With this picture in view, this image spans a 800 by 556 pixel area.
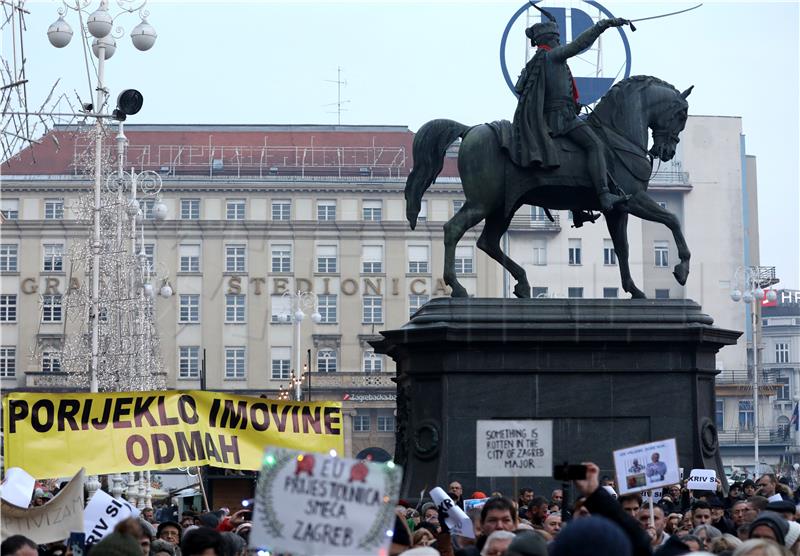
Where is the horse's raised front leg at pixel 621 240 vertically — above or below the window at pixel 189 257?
below

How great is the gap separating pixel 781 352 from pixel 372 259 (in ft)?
210

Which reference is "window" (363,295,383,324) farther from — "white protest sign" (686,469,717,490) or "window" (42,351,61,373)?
"white protest sign" (686,469,717,490)

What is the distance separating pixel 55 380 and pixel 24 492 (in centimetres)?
9574

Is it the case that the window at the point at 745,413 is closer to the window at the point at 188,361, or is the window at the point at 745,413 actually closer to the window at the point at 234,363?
the window at the point at 234,363

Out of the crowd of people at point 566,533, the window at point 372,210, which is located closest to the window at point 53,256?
the window at point 372,210

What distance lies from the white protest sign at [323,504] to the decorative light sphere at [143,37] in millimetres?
24684

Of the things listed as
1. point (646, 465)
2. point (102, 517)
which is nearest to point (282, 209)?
→ point (646, 465)

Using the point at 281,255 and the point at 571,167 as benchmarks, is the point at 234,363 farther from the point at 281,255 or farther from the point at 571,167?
the point at 571,167

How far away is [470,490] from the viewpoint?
2084cm

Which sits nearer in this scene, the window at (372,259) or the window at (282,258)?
the window at (282,258)

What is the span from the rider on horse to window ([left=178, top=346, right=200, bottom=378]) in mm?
91990

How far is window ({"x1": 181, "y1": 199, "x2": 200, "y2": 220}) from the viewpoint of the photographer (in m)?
113

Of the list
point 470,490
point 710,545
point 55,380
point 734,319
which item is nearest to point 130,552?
point 710,545

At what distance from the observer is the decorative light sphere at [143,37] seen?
104 feet
